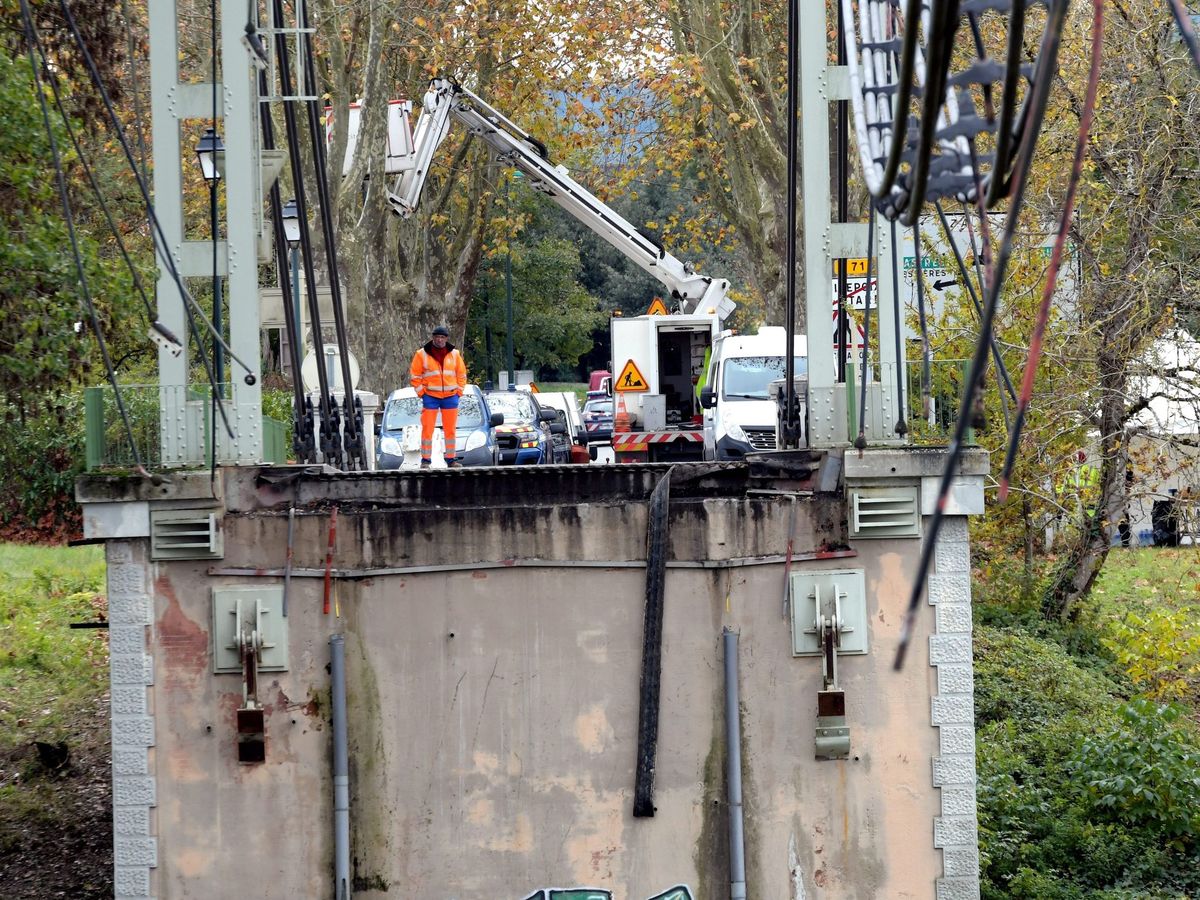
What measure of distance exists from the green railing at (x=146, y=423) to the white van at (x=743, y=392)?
1219 cm

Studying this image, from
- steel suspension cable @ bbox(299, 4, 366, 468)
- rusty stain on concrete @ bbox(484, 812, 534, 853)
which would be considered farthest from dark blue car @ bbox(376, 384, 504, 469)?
rusty stain on concrete @ bbox(484, 812, 534, 853)

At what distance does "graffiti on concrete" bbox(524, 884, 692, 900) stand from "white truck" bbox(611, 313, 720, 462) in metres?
14.3

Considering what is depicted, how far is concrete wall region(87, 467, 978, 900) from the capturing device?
38.4 ft

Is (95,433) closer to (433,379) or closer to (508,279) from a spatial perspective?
(433,379)

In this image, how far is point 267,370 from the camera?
38.1m

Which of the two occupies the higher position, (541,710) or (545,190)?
(545,190)

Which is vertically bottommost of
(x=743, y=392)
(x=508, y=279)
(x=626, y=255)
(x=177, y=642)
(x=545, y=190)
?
(x=177, y=642)

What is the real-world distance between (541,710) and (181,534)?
2871 millimetres

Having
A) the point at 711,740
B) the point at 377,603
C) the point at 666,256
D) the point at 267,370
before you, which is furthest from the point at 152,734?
the point at 267,370

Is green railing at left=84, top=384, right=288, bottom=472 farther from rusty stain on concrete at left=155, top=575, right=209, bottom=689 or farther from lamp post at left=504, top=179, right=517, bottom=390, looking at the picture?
lamp post at left=504, top=179, right=517, bottom=390

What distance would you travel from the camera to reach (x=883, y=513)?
1184cm

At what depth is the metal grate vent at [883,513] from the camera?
38.8 ft

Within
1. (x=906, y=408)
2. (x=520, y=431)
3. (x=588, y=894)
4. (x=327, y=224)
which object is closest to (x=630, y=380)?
(x=520, y=431)

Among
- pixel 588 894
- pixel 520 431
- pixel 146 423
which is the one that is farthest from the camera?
pixel 520 431
